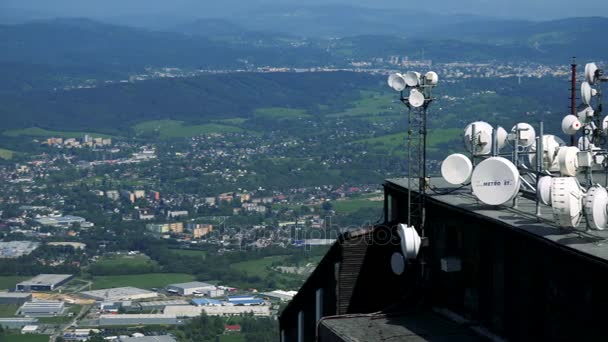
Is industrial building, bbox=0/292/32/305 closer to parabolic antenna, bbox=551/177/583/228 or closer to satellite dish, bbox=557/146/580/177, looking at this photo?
satellite dish, bbox=557/146/580/177

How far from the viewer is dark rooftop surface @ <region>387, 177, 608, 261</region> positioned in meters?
6.11

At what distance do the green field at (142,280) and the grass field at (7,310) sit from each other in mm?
3642

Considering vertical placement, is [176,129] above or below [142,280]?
above

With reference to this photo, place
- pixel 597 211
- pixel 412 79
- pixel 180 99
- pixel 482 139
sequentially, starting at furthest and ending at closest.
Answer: pixel 180 99
pixel 482 139
pixel 412 79
pixel 597 211

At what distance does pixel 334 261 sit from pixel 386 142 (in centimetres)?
6515

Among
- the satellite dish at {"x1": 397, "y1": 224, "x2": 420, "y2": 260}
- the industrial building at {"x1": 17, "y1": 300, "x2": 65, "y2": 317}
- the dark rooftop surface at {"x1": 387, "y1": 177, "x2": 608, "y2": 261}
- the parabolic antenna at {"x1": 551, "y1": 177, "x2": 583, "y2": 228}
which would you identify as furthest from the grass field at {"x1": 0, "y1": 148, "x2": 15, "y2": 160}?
the parabolic antenna at {"x1": 551, "y1": 177, "x2": 583, "y2": 228}

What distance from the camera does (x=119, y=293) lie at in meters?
38.2

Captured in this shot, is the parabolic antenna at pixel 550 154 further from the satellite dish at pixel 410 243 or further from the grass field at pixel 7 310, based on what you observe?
the grass field at pixel 7 310

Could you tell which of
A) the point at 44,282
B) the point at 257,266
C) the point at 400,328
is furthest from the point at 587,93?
the point at 257,266

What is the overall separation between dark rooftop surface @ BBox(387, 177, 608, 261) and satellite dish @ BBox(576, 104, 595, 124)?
195 centimetres

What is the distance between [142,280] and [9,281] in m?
4.62

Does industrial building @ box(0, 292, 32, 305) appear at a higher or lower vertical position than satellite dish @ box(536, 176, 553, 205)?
lower

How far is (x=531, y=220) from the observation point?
7031 mm

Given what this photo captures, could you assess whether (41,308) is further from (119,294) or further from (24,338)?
(24,338)
